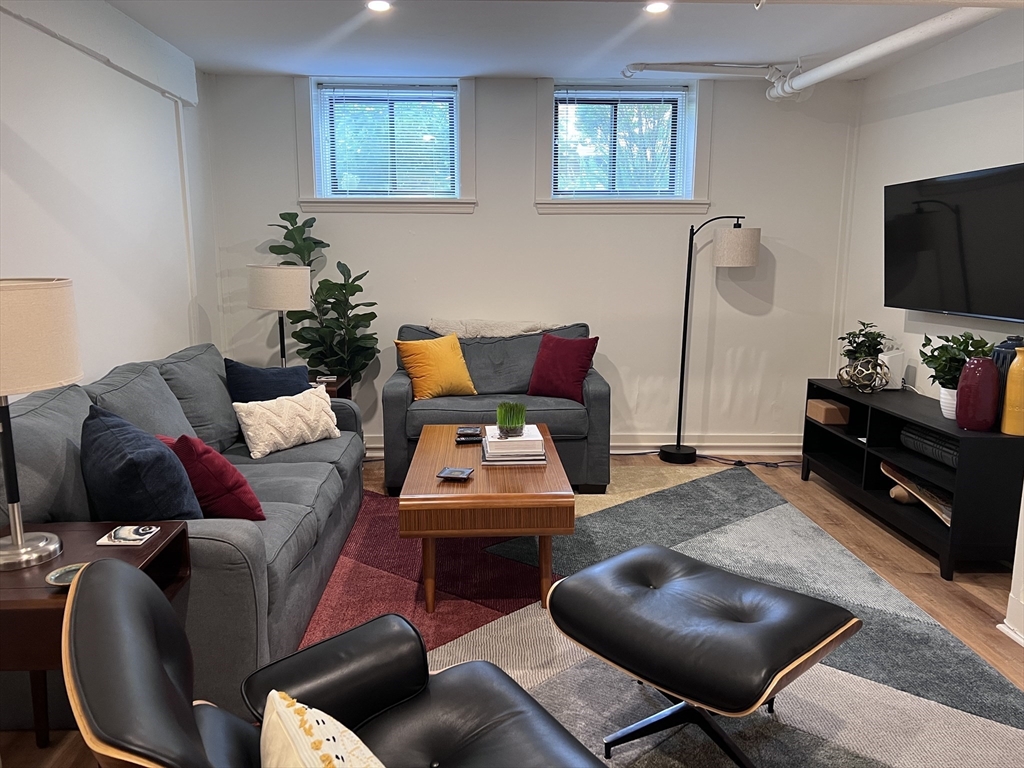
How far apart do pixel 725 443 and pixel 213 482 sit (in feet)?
12.4

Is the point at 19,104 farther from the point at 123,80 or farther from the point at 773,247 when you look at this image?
the point at 773,247

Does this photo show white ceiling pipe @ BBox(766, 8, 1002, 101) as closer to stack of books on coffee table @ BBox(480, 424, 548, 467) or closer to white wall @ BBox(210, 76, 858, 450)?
white wall @ BBox(210, 76, 858, 450)

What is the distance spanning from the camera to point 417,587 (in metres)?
3.01

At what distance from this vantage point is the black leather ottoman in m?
1.70

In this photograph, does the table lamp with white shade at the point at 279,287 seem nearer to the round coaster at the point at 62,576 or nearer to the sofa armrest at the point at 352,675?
the round coaster at the point at 62,576

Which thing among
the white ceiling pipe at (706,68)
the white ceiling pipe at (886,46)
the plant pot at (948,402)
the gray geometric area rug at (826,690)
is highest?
the white ceiling pipe at (706,68)

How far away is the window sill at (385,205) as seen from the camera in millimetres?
4832

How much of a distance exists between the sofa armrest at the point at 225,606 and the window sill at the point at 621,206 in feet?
11.2

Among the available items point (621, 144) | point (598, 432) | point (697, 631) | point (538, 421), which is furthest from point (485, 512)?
point (621, 144)

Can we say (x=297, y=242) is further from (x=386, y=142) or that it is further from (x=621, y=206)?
(x=621, y=206)

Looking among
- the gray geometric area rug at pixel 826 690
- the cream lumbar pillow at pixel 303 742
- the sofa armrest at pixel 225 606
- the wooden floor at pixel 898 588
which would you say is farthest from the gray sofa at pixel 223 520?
the cream lumbar pillow at pixel 303 742

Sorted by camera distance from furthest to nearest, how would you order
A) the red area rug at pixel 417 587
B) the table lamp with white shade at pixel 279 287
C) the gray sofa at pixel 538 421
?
the gray sofa at pixel 538 421 < the table lamp with white shade at pixel 279 287 < the red area rug at pixel 417 587

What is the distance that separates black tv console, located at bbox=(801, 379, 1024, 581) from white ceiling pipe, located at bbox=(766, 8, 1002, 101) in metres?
1.69

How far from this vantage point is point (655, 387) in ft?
16.9
